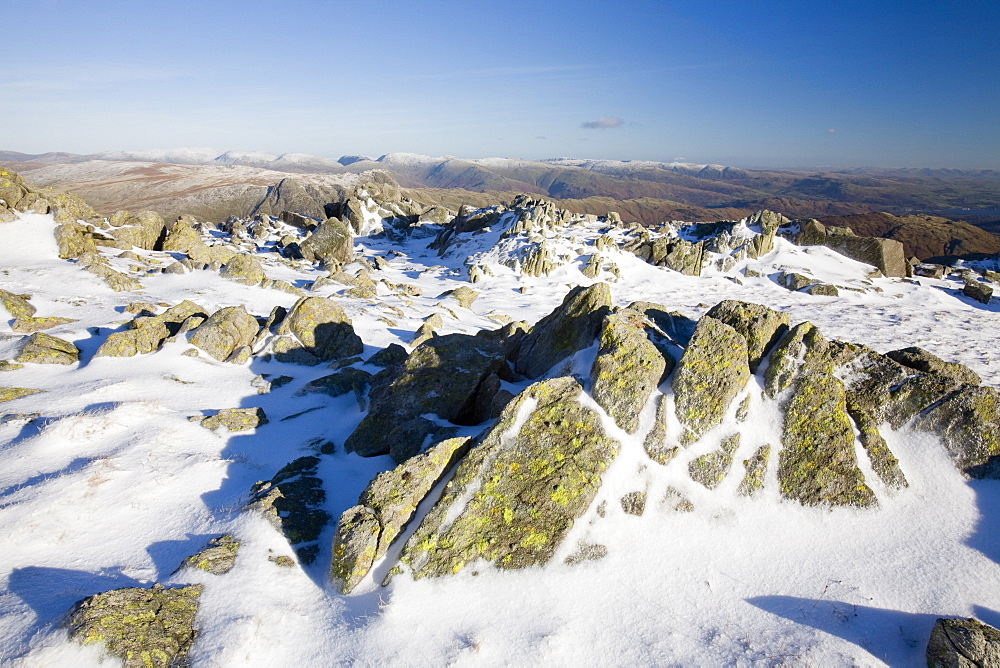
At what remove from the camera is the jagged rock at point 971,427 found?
30.6 feet

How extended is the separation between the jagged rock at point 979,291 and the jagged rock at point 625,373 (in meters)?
53.7

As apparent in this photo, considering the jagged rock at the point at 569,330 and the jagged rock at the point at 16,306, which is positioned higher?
the jagged rock at the point at 569,330

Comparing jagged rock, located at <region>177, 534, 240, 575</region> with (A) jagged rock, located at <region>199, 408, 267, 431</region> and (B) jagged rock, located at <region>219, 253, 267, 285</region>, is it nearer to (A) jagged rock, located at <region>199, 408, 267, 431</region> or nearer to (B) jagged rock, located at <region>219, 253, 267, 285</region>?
(A) jagged rock, located at <region>199, 408, 267, 431</region>

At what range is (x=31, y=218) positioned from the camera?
34.9 meters

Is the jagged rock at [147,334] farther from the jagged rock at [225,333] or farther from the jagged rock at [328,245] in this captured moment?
the jagged rock at [328,245]

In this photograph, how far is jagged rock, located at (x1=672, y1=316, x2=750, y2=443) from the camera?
412 inches

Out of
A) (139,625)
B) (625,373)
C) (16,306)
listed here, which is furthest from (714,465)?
(16,306)

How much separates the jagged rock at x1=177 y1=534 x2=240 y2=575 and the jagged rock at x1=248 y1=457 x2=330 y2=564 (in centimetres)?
95

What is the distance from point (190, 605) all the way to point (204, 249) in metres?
43.7

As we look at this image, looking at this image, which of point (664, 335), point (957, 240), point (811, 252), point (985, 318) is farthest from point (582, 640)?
point (957, 240)

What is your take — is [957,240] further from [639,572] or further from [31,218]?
[31,218]

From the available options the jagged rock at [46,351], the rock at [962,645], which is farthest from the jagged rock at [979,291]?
the jagged rock at [46,351]

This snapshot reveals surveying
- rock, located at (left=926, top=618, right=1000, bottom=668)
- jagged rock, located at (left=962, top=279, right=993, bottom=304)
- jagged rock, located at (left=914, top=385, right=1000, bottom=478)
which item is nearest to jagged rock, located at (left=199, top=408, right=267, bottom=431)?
rock, located at (left=926, top=618, right=1000, bottom=668)

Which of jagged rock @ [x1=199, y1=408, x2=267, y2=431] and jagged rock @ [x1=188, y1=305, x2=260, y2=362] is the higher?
jagged rock @ [x1=188, y1=305, x2=260, y2=362]
